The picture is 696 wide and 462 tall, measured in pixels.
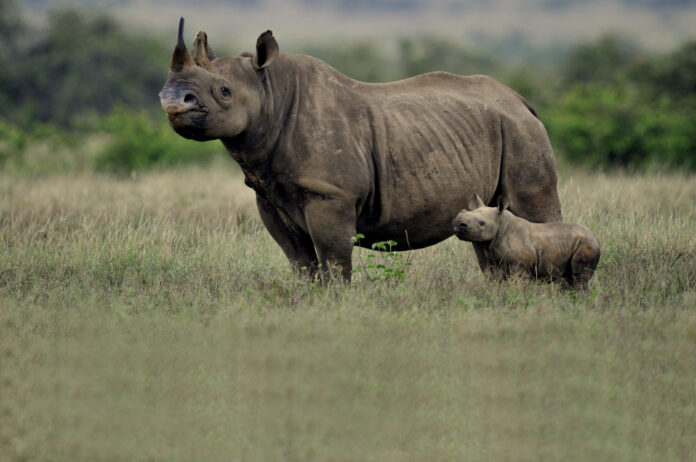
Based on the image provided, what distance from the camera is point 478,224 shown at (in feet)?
25.1

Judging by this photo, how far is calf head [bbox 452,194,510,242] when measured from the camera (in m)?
7.63

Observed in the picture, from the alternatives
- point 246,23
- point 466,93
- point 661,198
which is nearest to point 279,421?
point 466,93

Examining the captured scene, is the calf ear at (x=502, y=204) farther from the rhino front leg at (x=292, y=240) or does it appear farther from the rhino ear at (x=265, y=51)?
the rhino ear at (x=265, y=51)

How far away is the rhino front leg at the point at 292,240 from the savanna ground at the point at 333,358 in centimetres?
19

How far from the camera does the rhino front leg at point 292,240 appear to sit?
781cm

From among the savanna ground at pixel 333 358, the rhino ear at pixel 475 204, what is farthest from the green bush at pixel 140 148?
the rhino ear at pixel 475 204

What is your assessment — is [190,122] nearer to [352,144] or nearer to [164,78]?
[352,144]

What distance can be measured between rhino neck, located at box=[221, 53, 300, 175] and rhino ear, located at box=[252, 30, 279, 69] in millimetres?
119

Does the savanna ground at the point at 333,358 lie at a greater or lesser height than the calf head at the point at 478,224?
lesser

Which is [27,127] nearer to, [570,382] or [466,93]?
[466,93]

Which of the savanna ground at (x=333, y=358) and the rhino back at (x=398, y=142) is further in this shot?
the rhino back at (x=398, y=142)

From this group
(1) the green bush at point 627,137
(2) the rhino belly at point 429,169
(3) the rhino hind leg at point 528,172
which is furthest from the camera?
(1) the green bush at point 627,137

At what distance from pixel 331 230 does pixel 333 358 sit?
1.52m

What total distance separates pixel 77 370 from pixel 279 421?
152 cm
